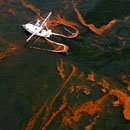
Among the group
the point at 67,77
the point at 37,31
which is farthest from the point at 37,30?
the point at 67,77

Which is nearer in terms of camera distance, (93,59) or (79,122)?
(79,122)

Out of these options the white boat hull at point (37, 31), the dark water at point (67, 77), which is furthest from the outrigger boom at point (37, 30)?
the dark water at point (67, 77)

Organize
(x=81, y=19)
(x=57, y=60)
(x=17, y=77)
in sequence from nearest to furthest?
(x=17, y=77) < (x=57, y=60) < (x=81, y=19)

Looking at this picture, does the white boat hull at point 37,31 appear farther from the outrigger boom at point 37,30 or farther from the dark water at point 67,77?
the dark water at point 67,77

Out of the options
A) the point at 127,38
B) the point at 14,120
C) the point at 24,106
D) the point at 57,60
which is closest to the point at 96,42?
the point at 127,38

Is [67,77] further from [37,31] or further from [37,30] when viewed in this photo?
[37,30]

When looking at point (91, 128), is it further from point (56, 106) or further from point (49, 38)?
point (49, 38)

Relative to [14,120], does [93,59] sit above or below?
below

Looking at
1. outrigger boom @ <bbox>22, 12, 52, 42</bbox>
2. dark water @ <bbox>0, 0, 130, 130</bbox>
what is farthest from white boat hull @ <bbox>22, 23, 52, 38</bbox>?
dark water @ <bbox>0, 0, 130, 130</bbox>

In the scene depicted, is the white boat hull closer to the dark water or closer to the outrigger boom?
the outrigger boom
